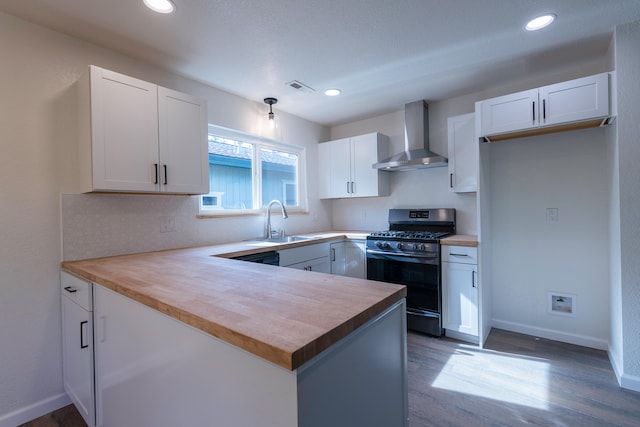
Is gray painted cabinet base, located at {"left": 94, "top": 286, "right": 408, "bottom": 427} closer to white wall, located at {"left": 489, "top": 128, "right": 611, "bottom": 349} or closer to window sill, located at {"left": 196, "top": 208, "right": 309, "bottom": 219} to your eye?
window sill, located at {"left": 196, "top": 208, "right": 309, "bottom": 219}

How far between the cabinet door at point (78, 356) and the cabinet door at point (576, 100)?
331 centimetres

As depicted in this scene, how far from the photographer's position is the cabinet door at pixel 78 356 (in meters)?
1.57

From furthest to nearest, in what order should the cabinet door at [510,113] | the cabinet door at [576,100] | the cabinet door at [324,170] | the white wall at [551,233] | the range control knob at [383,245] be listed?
the cabinet door at [324,170], the range control knob at [383,245], the white wall at [551,233], the cabinet door at [510,113], the cabinet door at [576,100]

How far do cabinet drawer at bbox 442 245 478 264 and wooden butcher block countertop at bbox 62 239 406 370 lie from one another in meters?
1.74

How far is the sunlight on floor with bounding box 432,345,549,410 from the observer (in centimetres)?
189

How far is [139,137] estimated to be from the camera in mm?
1999

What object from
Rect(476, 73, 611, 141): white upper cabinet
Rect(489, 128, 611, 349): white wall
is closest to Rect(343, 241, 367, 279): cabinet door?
Rect(489, 128, 611, 349): white wall

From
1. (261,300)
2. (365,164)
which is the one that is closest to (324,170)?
(365,164)

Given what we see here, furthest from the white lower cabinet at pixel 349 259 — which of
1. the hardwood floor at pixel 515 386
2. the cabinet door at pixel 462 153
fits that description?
the cabinet door at pixel 462 153

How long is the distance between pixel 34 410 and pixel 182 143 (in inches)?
75.0

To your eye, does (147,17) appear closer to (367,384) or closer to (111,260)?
(111,260)

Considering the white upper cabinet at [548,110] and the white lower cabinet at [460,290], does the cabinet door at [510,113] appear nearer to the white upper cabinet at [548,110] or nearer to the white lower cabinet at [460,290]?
the white upper cabinet at [548,110]

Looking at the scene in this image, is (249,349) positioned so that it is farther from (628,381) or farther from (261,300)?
(628,381)

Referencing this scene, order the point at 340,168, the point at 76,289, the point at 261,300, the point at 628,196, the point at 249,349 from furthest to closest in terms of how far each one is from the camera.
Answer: the point at 340,168, the point at 628,196, the point at 76,289, the point at 261,300, the point at 249,349
